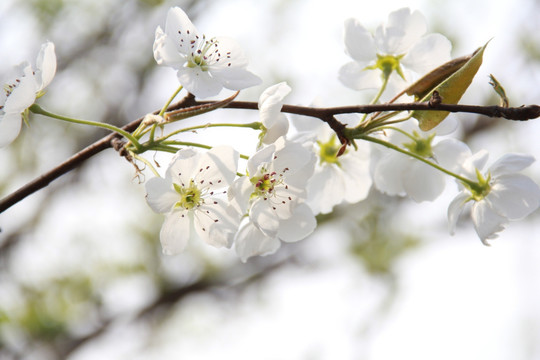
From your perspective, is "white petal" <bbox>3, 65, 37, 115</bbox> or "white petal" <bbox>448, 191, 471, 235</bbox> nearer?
"white petal" <bbox>3, 65, 37, 115</bbox>

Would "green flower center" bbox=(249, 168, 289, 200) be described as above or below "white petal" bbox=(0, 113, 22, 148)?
below

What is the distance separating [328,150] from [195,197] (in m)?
0.28

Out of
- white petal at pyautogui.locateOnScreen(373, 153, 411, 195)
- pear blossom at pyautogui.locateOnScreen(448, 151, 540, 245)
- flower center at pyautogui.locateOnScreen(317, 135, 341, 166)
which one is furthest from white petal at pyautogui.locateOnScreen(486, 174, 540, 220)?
flower center at pyautogui.locateOnScreen(317, 135, 341, 166)

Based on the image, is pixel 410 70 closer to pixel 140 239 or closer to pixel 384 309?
pixel 140 239

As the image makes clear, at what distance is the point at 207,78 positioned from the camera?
62 cm

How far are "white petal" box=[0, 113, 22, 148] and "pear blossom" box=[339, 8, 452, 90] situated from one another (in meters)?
0.40

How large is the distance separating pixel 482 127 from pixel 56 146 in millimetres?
2088

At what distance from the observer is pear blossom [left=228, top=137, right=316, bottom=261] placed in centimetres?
59

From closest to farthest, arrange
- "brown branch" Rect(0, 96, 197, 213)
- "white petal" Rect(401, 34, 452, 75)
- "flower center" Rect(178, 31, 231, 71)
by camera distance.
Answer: "brown branch" Rect(0, 96, 197, 213), "flower center" Rect(178, 31, 231, 71), "white petal" Rect(401, 34, 452, 75)

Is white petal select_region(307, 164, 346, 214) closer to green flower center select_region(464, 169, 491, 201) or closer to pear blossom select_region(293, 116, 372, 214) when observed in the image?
pear blossom select_region(293, 116, 372, 214)

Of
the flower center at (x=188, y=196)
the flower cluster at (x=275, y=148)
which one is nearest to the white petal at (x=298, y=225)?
the flower cluster at (x=275, y=148)

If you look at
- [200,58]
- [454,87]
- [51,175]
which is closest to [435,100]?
[454,87]

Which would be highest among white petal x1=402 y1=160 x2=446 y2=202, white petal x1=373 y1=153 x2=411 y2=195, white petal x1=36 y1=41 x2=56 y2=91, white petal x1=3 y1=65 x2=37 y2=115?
white petal x1=36 y1=41 x2=56 y2=91

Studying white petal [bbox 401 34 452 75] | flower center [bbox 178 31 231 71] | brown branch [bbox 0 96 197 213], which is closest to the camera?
brown branch [bbox 0 96 197 213]
